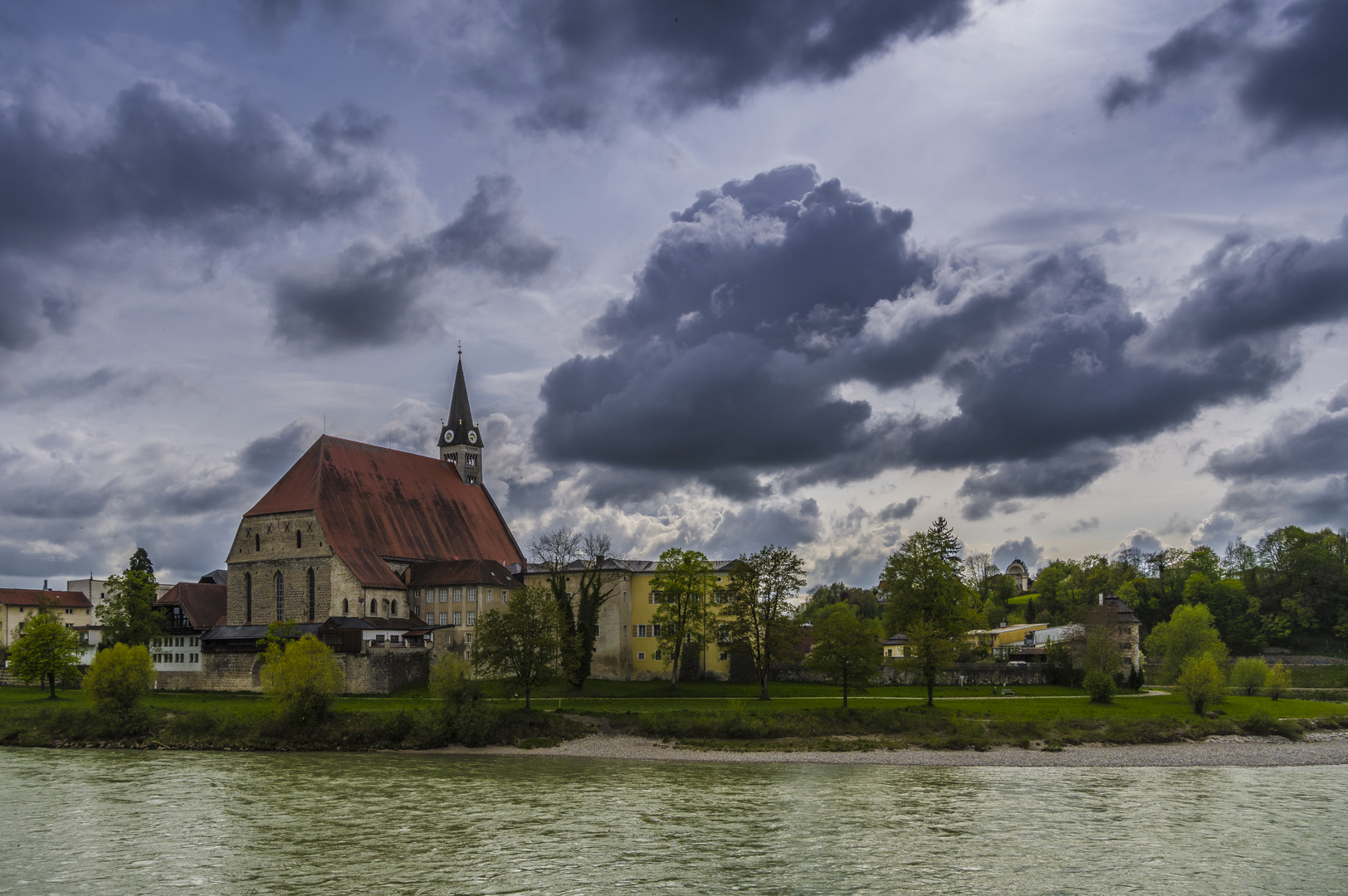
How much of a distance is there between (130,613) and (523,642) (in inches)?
1204

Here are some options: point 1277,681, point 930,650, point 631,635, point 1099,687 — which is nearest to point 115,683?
point 631,635

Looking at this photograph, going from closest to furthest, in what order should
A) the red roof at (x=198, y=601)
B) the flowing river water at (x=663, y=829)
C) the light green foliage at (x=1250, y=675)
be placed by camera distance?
the flowing river water at (x=663, y=829) → the light green foliage at (x=1250, y=675) → the red roof at (x=198, y=601)

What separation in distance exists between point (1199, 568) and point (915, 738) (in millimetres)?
95621

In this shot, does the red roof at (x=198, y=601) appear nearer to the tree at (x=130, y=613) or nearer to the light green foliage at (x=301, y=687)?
the tree at (x=130, y=613)

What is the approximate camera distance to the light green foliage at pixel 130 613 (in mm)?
62438

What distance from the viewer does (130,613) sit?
63.3m

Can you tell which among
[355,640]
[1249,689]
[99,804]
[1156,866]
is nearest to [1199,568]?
[1249,689]

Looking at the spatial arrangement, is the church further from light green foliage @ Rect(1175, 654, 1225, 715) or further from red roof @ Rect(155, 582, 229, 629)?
light green foliage @ Rect(1175, 654, 1225, 715)

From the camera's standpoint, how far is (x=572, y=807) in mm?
29484

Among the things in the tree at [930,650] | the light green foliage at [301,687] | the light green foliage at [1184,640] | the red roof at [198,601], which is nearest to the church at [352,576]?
the red roof at [198,601]

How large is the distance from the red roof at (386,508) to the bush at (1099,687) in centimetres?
4241

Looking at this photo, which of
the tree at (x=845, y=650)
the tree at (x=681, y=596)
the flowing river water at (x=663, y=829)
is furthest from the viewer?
the tree at (x=681, y=596)

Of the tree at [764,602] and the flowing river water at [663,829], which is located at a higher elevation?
the tree at [764,602]

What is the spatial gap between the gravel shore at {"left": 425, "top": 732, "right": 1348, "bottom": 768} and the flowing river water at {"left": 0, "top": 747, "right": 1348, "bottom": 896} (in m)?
1.51
